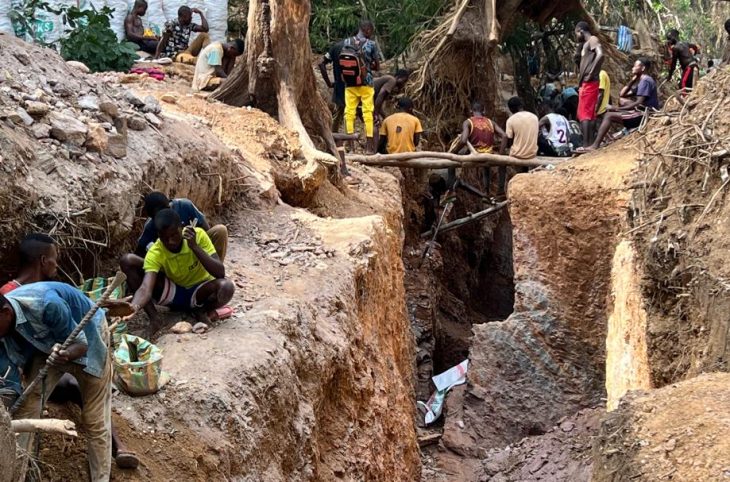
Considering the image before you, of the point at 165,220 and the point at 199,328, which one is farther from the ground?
the point at 165,220

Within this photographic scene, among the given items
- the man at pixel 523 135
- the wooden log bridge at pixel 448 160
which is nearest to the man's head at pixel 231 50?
the wooden log bridge at pixel 448 160

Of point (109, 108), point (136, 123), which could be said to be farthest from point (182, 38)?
point (109, 108)

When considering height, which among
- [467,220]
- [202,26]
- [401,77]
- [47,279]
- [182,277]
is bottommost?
[467,220]

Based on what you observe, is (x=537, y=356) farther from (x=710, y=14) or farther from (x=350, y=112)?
(x=710, y=14)

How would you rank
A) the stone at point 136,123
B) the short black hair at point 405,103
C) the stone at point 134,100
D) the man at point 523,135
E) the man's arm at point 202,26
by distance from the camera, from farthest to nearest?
the man's arm at point 202,26
the short black hair at point 405,103
the man at point 523,135
the stone at point 134,100
the stone at point 136,123

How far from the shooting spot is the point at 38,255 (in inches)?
211

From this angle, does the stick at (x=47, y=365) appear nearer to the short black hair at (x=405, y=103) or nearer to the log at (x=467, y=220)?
the short black hair at (x=405, y=103)

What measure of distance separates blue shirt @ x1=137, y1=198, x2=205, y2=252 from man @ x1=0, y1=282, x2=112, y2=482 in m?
1.96

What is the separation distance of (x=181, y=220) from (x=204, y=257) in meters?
0.74

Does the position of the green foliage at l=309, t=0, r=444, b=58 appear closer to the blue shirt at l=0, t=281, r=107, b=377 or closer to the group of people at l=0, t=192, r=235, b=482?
the group of people at l=0, t=192, r=235, b=482

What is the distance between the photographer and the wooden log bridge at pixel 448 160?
14.3 metres

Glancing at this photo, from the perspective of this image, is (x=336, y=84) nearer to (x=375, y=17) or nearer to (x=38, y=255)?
(x=375, y=17)

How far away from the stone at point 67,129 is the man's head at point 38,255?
191 cm

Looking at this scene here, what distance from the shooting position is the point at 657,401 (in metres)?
5.59
